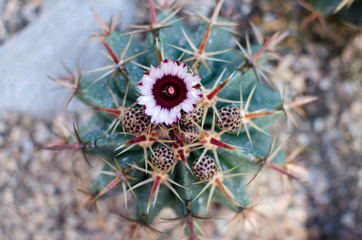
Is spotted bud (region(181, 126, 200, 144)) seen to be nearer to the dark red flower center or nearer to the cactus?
the cactus

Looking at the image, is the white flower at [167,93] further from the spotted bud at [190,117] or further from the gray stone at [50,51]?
the gray stone at [50,51]

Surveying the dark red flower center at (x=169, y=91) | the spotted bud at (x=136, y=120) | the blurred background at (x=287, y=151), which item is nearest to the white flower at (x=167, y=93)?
the dark red flower center at (x=169, y=91)

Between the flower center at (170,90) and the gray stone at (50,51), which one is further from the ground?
the gray stone at (50,51)

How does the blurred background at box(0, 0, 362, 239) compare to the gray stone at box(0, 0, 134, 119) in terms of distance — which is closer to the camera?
the gray stone at box(0, 0, 134, 119)

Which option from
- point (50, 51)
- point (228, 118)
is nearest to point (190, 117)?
point (228, 118)

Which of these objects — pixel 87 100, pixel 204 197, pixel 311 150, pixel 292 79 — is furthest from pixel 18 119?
pixel 311 150

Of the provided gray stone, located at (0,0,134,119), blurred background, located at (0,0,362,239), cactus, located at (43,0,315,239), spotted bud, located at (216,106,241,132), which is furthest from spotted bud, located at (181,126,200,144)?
blurred background, located at (0,0,362,239)
